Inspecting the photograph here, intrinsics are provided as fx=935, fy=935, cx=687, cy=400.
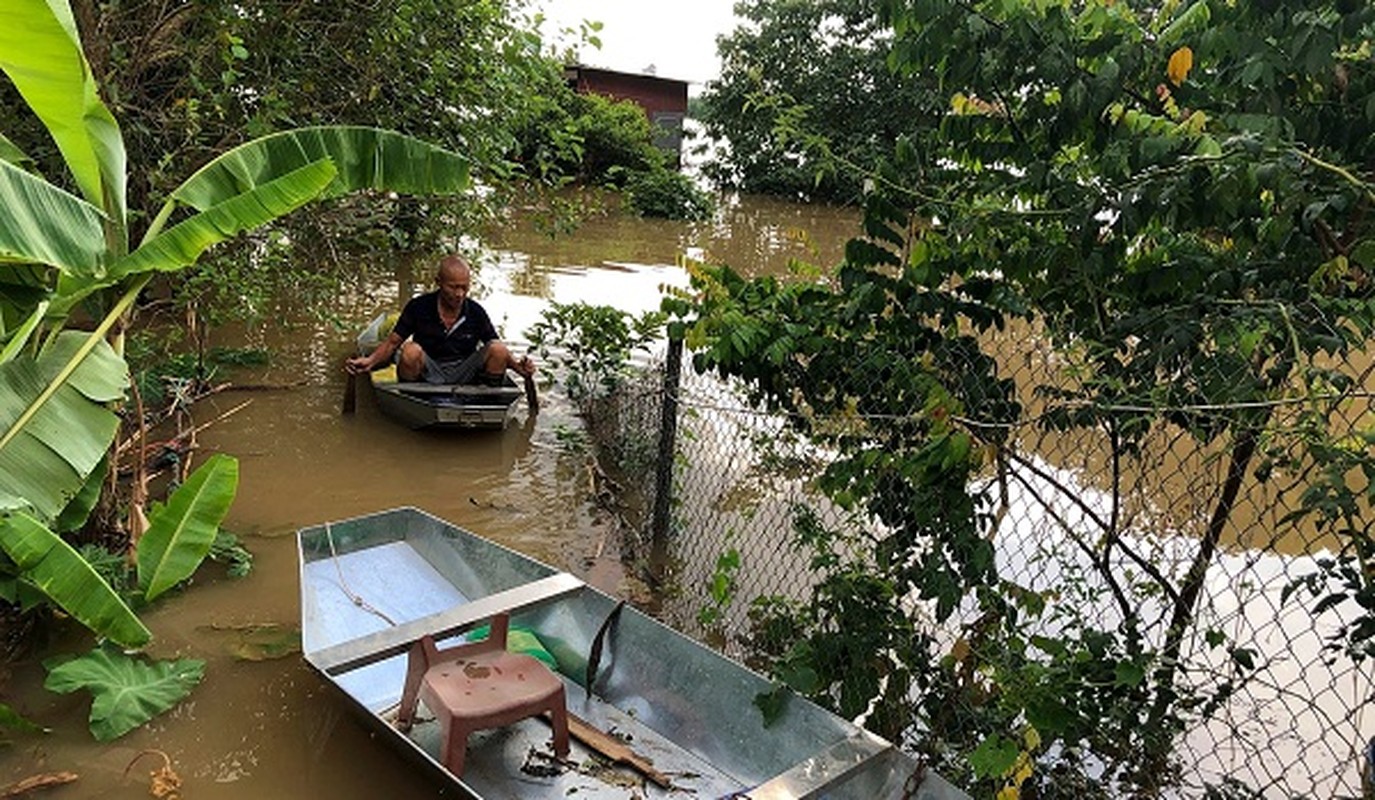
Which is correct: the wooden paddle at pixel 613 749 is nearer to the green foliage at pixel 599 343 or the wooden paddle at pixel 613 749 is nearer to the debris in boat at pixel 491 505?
the debris in boat at pixel 491 505

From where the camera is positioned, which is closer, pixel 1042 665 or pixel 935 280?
pixel 1042 665

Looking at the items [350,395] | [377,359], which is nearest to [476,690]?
[377,359]

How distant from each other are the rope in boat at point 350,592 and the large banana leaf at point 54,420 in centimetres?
135

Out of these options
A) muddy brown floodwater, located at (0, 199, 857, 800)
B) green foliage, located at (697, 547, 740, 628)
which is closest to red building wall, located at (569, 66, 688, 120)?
muddy brown floodwater, located at (0, 199, 857, 800)

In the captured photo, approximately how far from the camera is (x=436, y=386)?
695 cm

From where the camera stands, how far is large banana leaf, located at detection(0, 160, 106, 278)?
285cm

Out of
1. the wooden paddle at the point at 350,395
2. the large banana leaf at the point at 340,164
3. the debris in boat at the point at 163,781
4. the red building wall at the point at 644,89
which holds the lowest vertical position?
the debris in boat at the point at 163,781

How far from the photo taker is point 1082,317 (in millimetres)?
3086

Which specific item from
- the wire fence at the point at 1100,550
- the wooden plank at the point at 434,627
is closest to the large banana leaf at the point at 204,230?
the wooden plank at the point at 434,627

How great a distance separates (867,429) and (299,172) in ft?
7.79

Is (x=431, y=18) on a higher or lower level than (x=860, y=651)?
higher

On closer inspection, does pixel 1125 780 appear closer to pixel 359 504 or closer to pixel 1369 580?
pixel 1369 580

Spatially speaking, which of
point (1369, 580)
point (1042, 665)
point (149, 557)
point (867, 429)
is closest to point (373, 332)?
point (149, 557)

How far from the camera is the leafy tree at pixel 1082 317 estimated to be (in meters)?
2.30
